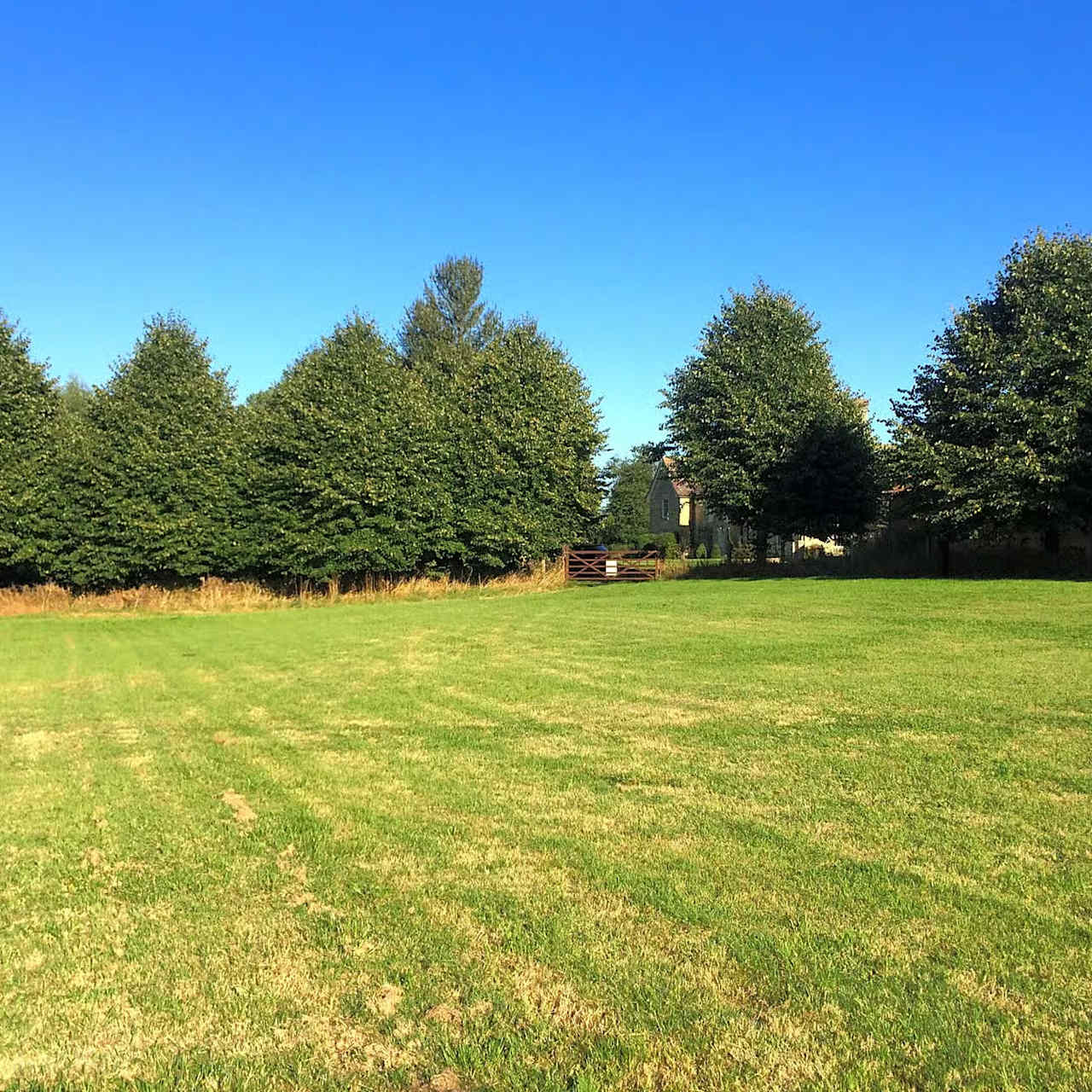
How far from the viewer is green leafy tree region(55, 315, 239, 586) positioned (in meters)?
27.0

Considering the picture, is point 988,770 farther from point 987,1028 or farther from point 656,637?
point 656,637

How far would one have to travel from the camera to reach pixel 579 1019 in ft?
9.36

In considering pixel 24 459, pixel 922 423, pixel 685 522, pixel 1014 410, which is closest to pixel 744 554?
pixel 922 423

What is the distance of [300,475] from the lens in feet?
87.8

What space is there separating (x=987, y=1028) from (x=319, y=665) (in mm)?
10784

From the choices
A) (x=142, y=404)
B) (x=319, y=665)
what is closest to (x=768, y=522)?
(x=319, y=665)

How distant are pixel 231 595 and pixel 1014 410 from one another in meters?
23.6

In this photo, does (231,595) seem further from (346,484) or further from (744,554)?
(744,554)

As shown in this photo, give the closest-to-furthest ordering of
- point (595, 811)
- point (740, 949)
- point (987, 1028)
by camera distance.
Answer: point (987, 1028)
point (740, 949)
point (595, 811)

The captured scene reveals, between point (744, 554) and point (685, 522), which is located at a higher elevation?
point (685, 522)

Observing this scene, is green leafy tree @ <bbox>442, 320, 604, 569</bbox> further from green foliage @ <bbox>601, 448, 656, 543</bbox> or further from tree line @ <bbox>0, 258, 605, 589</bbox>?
green foliage @ <bbox>601, 448, 656, 543</bbox>

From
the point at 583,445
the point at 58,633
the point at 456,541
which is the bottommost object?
the point at 58,633

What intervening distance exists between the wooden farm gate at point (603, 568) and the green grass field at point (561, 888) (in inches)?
848

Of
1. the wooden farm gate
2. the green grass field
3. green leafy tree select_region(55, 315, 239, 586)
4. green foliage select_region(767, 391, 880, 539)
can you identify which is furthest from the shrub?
the green grass field
